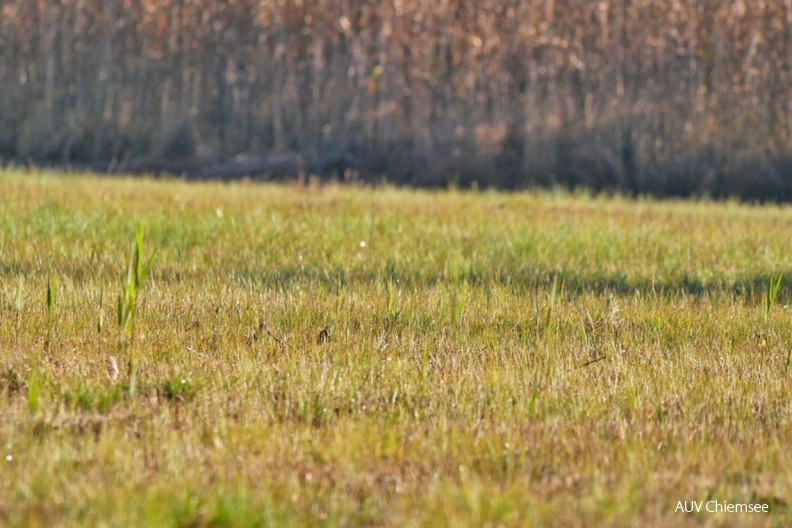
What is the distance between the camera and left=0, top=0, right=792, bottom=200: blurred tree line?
1079 cm

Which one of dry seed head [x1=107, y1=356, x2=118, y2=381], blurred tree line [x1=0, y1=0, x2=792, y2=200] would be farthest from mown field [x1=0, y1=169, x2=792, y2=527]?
blurred tree line [x1=0, y1=0, x2=792, y2=200]

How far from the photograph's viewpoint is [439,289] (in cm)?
454

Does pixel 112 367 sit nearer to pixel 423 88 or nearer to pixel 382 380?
pixel 382 380

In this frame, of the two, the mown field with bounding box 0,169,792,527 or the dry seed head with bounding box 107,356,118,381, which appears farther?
the dry seed head with bounding box 107,356,118,381

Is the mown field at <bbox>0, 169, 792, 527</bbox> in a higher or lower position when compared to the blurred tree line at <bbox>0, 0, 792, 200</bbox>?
lower

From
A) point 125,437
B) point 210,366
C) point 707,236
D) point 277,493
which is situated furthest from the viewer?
point 707,236

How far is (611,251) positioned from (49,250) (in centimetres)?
319

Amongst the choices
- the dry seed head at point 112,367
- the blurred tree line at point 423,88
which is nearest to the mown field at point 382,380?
the dry seed head at point 112,367

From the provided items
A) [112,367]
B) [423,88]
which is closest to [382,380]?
[112,367]

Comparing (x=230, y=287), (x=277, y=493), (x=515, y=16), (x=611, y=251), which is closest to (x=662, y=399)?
(x=277, y=493)

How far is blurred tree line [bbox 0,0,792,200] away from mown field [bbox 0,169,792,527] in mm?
4798

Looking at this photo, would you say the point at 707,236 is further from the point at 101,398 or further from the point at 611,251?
the point at 101,398

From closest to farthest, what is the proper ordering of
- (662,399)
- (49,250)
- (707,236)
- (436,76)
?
(662,399) → (49,250) → (707,236) → (436,76)

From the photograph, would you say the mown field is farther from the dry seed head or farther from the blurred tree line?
the blurred tree line
